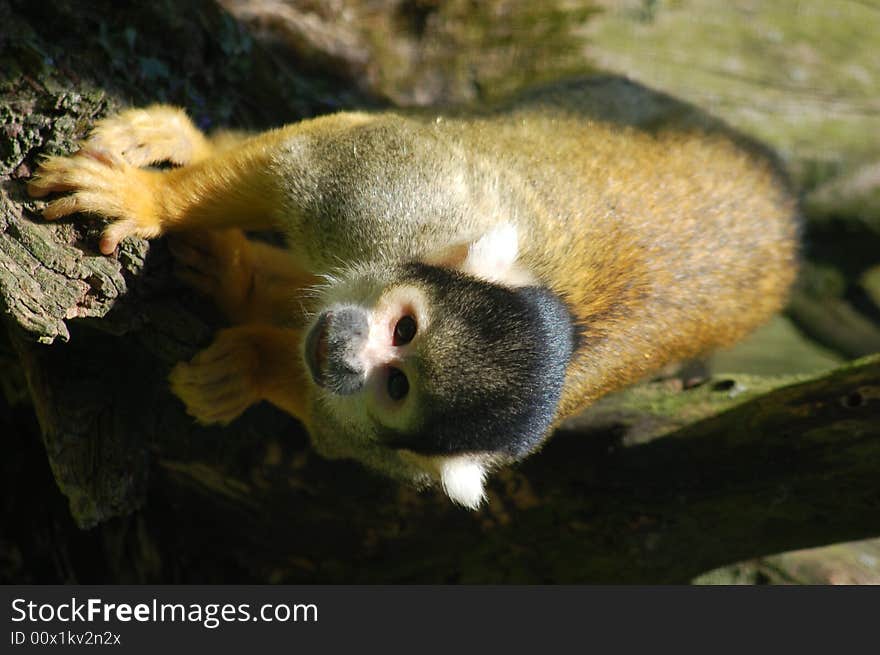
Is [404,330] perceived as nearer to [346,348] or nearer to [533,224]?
[346,348]

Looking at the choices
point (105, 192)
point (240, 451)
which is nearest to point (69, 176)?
point (105, 192)

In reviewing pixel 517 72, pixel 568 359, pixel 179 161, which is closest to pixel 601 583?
pixel 568 359

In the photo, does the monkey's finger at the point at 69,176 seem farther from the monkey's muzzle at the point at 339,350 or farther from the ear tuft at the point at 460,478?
the ear tuft at the point at 460,478

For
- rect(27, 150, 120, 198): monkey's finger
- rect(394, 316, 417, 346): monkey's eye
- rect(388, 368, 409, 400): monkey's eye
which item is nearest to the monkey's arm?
rect(27, 150, 120, 198): monkey's finger

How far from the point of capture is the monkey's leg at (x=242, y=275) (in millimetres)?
3078

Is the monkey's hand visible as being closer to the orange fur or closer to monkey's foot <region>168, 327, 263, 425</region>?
the orange fur

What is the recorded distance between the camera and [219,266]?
3182mm

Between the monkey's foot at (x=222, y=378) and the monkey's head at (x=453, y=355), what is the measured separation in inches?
22.4

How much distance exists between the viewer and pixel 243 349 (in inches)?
129

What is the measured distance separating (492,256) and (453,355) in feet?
1.12

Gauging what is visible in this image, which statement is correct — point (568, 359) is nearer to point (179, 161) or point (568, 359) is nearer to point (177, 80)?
point (179, 161)

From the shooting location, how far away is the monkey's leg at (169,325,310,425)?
317cm

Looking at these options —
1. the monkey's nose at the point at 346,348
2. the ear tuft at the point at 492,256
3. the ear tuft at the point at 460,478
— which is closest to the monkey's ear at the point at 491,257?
the ear tuft at the point at 492,256

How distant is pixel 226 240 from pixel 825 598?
274cm
